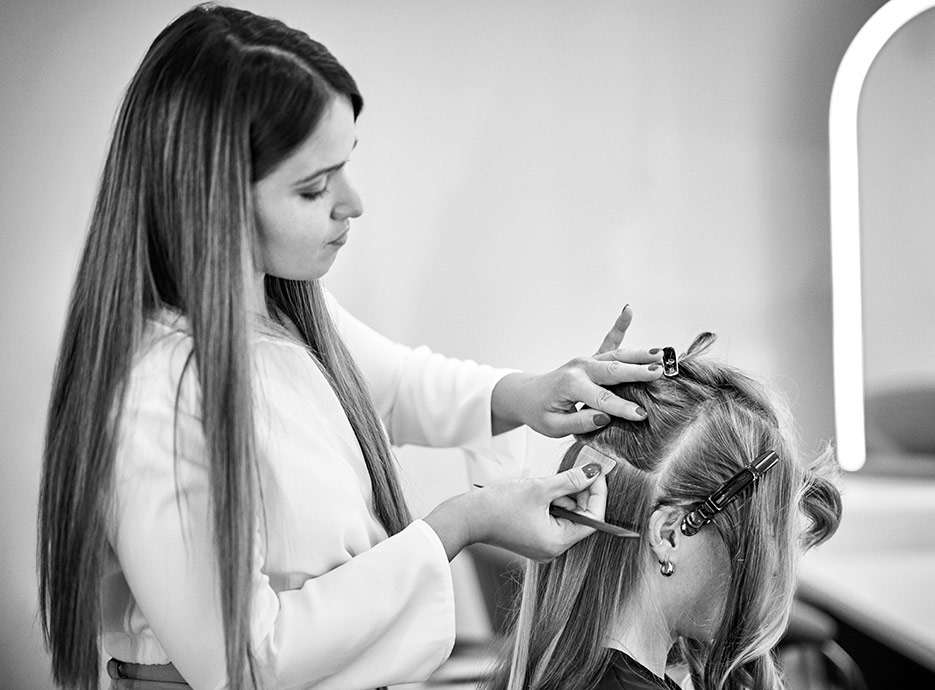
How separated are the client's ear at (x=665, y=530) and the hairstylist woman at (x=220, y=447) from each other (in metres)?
0.08

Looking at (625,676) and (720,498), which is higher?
(720,498)

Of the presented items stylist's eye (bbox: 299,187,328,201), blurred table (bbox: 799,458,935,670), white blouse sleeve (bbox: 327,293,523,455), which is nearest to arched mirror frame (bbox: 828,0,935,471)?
blurred table (bbox: 799,458,935,670)

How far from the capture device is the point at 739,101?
2.47 meters

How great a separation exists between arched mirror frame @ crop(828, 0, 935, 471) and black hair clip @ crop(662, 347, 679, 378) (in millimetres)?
1421

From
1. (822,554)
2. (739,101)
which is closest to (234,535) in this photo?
(822,554)

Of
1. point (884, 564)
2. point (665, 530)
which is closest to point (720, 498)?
point (665, 530)

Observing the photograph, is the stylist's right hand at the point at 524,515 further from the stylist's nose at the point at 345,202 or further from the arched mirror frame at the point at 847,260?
the arched mirror frame at the point at 847,260

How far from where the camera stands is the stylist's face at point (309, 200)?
3.11 feet

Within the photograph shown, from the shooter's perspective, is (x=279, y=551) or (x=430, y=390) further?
(x=430, y=390)

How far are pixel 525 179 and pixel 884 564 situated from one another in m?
1.13

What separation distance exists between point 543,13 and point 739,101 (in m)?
0.54

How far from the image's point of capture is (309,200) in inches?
38.0

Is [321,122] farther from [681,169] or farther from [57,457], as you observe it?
[681,169]

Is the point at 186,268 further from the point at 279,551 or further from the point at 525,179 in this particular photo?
the point at 525,179
